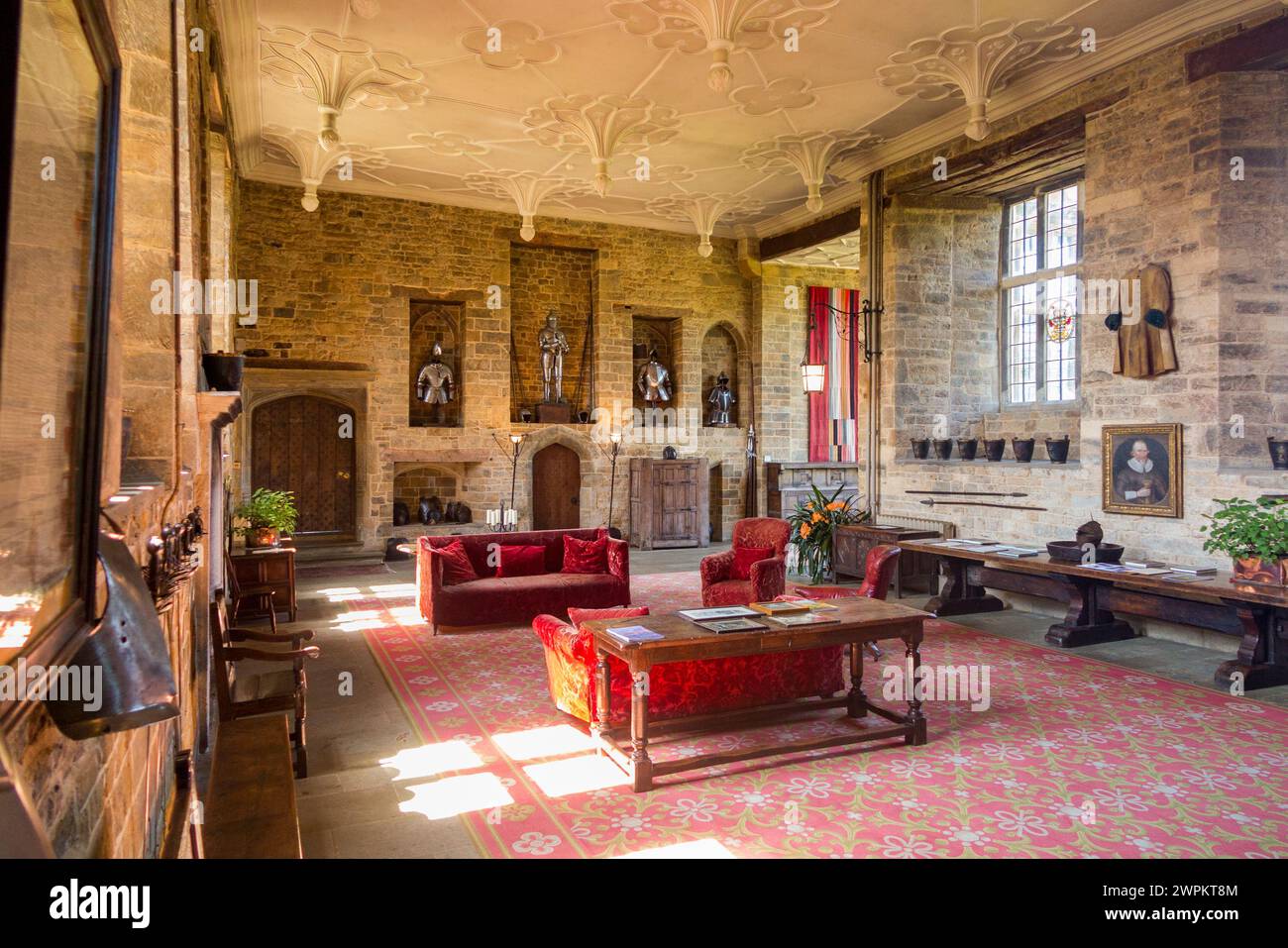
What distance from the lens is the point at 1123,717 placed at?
4.79 meters

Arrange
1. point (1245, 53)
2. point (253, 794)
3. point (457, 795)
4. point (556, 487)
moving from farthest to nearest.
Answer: point (556, 487) → point (1245, 53) → point (457, 795) → point (253, 794)

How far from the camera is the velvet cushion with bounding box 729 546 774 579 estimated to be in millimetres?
7242

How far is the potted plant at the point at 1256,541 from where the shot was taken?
531cm

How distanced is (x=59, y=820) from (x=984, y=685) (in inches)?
210

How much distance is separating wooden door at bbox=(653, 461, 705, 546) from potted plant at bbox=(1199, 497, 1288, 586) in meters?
8.27

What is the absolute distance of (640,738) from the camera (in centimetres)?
388

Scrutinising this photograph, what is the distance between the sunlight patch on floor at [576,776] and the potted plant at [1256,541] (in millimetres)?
4480

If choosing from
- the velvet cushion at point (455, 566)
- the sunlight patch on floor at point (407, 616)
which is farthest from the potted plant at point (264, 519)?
the velvet cushion at point (455, 566)

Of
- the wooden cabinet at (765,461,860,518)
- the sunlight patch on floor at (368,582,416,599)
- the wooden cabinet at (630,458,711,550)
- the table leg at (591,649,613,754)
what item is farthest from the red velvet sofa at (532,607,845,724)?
the wooden cabinet at (765,461,860,518)

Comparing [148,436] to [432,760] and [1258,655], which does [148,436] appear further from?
[1258,655]

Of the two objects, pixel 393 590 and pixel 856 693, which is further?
pixel 393 590

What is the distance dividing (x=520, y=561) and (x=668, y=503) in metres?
5.58

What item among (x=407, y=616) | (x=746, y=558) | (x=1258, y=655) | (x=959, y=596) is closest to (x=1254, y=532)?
(x=1258, y=655)

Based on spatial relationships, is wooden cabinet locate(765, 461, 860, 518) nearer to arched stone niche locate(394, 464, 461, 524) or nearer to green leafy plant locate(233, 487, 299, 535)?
arched stone niche locate(394, 464, 461, 524)
